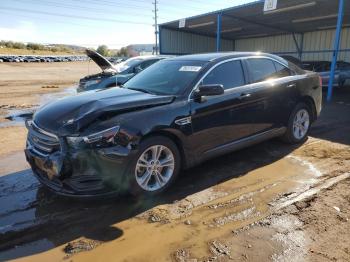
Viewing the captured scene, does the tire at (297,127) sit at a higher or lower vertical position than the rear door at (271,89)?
lower

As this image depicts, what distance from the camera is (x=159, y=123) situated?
13.5ft

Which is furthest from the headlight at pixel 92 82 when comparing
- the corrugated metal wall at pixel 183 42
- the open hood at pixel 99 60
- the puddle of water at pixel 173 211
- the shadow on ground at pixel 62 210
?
the corrugated metal wall at pixel 183 42

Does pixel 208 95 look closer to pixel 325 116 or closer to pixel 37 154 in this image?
pixel 37 154

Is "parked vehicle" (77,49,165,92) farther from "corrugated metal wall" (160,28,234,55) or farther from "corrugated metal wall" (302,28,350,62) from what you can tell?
"corrugated metal wall" (302,28,350,62)

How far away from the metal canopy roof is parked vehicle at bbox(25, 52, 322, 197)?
9826 millimetres

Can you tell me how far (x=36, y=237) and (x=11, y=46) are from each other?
224 feet

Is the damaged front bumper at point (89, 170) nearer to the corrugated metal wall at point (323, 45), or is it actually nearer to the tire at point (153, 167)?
the tire at point (153, 167)

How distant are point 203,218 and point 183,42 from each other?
1966cm

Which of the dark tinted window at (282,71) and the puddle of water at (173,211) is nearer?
the puddle of water at (173,211)

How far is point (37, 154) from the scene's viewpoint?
160 inches

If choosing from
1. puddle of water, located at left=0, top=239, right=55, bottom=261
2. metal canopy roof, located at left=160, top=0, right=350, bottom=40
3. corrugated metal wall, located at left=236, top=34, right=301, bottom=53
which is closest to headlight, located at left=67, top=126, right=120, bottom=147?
puddle of water, located at left=0, top=239, right=55, bottom=261

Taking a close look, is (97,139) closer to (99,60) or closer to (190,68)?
(190,68)

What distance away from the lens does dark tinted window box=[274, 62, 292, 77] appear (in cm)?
594

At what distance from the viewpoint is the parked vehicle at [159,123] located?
3.76m
